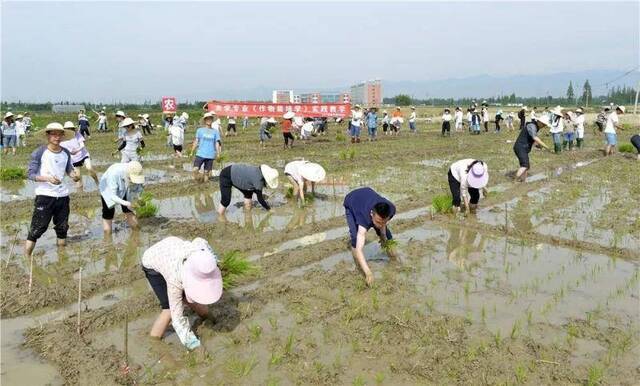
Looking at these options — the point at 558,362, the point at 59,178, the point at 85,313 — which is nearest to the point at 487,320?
the point at 558,362

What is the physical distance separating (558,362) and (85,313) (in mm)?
3904

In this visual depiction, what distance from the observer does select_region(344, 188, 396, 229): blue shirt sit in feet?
16.5

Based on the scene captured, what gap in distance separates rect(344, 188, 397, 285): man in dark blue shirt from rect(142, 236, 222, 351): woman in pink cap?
171cm

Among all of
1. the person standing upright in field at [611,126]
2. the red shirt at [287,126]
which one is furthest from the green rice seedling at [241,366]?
the person standing upright in field at [611,126]

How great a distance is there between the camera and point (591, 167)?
503 inches

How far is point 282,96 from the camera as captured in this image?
28.6m

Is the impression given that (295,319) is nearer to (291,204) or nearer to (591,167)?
(291,204)

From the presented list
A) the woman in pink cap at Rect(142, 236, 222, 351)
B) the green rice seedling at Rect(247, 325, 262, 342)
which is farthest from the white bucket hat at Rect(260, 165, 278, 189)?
the woman in pink cap at Rect(142, 236, 222, 351)

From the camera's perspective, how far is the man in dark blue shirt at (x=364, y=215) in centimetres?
484

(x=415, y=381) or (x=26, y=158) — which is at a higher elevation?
(x=26, y=158)

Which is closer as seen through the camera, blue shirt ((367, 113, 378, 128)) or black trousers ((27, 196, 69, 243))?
black trousers ((27, 196, 69, 243))

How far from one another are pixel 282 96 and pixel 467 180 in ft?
73.2

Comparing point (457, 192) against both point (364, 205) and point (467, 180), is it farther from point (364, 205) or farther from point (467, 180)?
point (364, 205)

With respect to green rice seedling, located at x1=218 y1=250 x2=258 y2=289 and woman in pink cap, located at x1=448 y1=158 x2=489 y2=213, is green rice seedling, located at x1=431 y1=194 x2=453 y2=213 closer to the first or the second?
woman in pink cap, located at x1=448 y1=158 x2=489 y2=213
